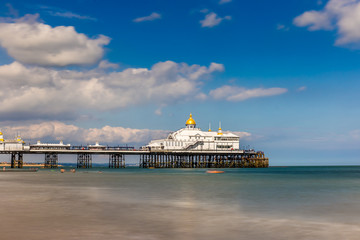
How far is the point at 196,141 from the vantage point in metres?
140

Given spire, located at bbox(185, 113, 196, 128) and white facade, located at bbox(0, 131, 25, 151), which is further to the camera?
spire, located at bbox(185, 113, 196, 128)

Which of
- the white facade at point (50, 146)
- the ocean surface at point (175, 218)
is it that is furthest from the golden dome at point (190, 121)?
the ocean surface at point (175, 218)

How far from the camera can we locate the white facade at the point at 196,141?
141 m

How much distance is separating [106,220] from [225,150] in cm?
12240

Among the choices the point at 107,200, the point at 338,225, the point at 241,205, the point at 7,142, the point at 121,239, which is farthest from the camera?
the point at 7,142

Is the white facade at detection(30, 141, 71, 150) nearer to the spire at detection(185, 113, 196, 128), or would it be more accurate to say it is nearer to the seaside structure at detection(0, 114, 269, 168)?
the seaside structure at detection(0, 114, 269, 168)

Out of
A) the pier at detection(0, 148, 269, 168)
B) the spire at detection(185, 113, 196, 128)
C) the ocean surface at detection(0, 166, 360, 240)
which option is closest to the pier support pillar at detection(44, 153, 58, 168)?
the pier at detection(0, 148, 269, 168)

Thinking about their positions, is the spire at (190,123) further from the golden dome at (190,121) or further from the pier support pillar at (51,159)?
the pier support pillar at (51,159)

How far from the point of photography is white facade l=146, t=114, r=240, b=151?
141m

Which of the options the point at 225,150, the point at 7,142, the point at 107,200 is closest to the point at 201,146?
the point at 225,150

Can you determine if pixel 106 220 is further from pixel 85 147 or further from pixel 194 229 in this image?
pixel 85 147

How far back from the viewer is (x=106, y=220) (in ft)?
70.5

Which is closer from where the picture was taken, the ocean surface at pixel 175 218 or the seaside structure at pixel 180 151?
the ocean surface at pixel 175 218

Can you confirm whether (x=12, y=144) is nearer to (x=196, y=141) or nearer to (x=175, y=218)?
(x=196, y=141)
